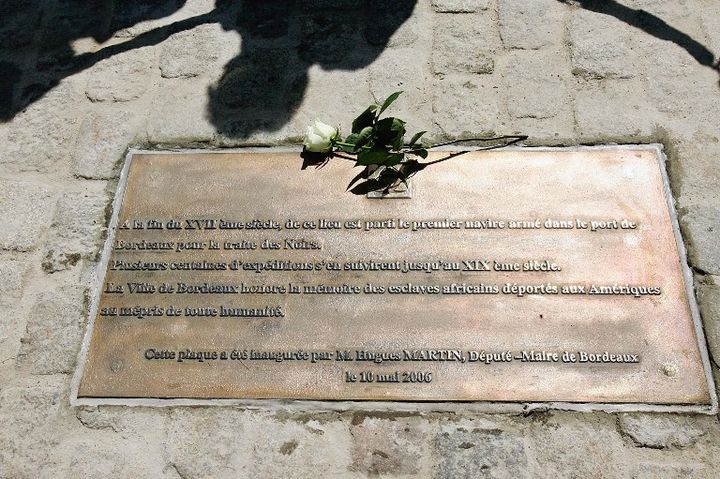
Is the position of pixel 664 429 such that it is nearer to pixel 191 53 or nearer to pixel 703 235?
pixel 703 235

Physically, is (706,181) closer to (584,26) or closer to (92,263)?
(584,26)

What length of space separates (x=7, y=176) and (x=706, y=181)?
3483mm

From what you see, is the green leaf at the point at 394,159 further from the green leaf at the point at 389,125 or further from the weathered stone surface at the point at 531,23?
the weathered stone surface at the point at 531,23

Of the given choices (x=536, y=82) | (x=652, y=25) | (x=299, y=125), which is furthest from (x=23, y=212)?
(x=652, y=25)

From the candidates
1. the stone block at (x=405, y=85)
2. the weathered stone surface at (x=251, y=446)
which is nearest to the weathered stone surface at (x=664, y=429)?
the weathered stone surface at (x=251, y=446)

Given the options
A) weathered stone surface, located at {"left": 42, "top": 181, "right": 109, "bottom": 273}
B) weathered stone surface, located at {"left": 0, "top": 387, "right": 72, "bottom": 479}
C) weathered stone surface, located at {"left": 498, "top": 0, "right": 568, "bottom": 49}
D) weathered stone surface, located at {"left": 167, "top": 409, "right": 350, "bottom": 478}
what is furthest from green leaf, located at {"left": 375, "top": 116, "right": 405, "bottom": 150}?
weathered stone surface, located at {"left": 0, "top": 387, "right": 72, "bottom": 479}

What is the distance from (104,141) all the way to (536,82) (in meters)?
2.30

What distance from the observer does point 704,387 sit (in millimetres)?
2449

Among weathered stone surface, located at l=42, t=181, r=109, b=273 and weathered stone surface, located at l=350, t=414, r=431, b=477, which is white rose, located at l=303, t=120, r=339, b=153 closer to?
weathered stone surface, located at l=42, t=181, r=109, b=273

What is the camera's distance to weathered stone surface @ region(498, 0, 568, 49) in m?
3.39

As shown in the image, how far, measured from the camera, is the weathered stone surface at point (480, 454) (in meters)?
2.42

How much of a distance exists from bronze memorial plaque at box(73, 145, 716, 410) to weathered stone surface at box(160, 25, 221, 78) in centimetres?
77

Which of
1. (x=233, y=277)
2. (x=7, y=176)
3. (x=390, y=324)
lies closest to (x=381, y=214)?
(x=390, y=324)

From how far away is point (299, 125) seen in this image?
322 cm
